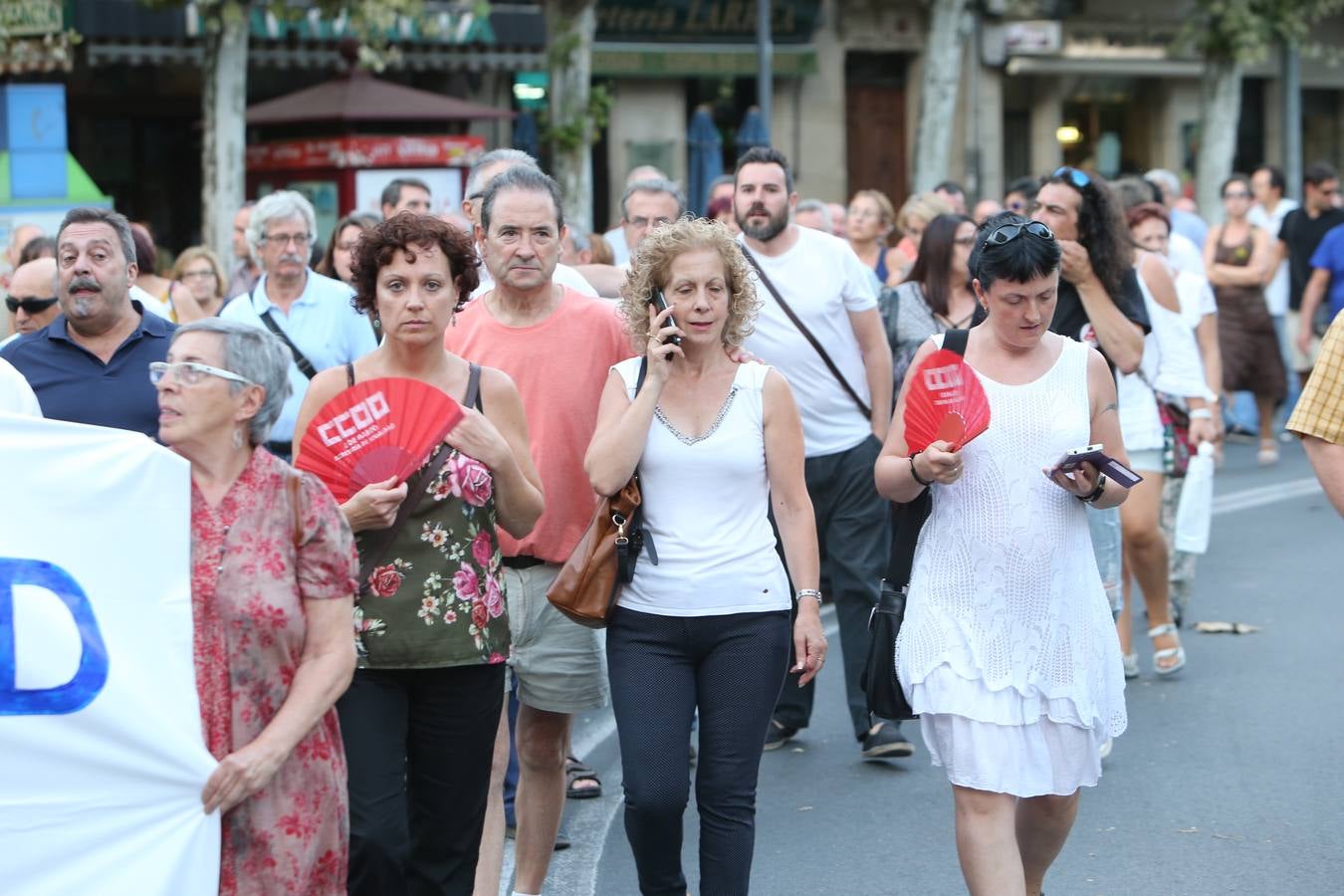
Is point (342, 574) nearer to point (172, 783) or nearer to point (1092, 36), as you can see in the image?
point (172, 783)

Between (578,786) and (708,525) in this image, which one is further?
(578,786)

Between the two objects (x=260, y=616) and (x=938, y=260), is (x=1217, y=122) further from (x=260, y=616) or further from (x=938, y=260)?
(x=260, y=616)

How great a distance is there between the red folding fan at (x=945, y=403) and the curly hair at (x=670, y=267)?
518 millimetres

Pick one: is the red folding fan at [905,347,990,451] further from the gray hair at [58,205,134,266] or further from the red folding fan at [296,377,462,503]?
the gray hair at [58,205,134,266]

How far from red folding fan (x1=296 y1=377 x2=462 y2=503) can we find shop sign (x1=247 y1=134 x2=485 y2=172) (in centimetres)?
1402

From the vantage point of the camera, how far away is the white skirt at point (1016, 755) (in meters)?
4.79

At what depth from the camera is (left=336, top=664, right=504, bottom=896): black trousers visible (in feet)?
14.4

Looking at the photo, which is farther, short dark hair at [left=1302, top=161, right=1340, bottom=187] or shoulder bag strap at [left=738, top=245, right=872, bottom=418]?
short dark hair at [left=1302, top=161, right=1340, bottom=187]

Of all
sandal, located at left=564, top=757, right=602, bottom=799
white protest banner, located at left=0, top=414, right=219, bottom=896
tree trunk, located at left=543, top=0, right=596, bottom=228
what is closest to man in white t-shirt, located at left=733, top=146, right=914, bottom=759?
sandal, located at left=564, top=757, right=602, bottom=799

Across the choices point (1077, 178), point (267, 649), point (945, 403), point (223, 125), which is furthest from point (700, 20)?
point (267, 649)

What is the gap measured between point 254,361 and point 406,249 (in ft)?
2.72

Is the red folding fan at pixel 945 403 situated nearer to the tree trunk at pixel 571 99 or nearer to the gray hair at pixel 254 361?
the gray hair at pixel 254 361

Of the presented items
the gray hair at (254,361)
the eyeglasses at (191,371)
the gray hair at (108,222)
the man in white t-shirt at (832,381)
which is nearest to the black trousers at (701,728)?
the gray hair at (254,361)

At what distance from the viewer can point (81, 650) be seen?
147 inches
